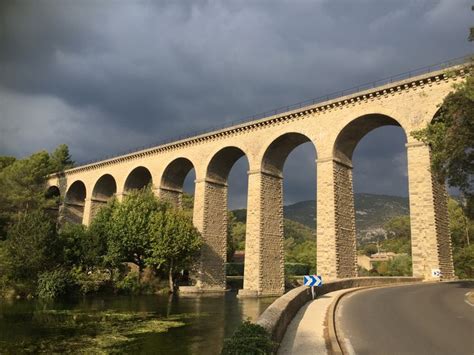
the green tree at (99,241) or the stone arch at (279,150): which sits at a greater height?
the stone arch at (279,150)

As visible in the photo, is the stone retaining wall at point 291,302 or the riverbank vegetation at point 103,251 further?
the riverbank vegetation at point 103,251

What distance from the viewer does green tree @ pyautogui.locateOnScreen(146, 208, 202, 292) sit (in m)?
35.5

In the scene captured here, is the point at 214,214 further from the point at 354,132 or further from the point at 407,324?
the point at 407,324

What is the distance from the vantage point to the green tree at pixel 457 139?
57.3 feet

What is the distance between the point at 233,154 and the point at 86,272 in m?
17.9

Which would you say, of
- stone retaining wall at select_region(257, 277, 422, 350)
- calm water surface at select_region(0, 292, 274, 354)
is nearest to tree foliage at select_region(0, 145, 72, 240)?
calm water surface at select_region(0, 292, 274, 354)

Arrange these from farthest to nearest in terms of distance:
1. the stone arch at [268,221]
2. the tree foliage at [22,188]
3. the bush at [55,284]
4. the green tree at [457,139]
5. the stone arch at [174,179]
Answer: the tree foliage at [22,188], the stone arch at [174,179], the stone arch at [268,221], the bush at [55,284], the green tree at [457,139]

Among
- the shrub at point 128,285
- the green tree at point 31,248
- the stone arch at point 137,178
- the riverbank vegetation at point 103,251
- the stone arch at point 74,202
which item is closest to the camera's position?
the green tree at point 31,248

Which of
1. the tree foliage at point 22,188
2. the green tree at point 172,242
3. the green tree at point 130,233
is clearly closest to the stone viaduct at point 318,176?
the green tree at point 172,242

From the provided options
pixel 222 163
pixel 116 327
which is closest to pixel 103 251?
pixel 222 163

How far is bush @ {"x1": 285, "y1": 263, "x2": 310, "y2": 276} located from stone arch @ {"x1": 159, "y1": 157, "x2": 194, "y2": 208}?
2280 cm

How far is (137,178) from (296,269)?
28.2 m

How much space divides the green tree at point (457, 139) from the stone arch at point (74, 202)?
5014cm

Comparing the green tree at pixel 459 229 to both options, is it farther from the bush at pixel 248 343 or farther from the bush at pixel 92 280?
the bush at pixel 248 343
